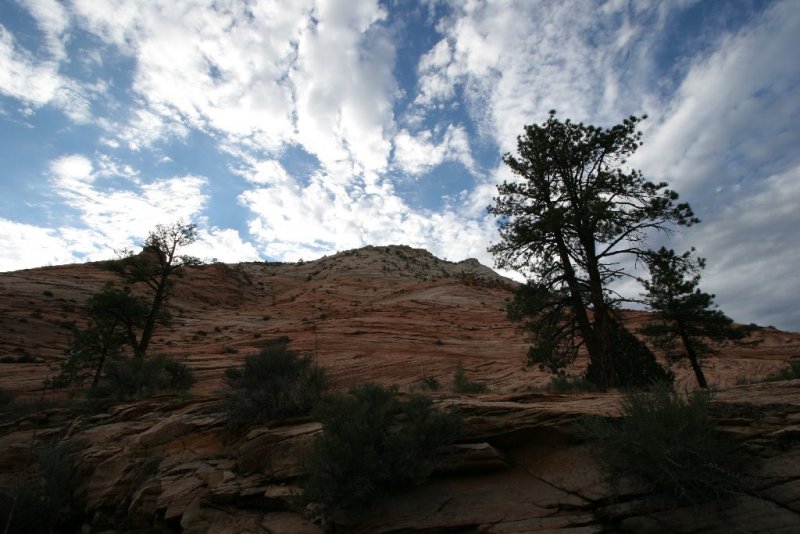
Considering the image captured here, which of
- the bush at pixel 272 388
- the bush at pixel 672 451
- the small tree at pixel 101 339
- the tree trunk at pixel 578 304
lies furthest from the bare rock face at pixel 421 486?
the tree trunk at pixel 578 304

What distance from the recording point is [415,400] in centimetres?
709

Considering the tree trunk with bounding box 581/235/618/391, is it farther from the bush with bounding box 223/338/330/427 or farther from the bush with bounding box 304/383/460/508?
the bush with bounding box 223/338/330/427

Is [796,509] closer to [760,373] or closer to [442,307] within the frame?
[760,373]

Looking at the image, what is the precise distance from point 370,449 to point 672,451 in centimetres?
370

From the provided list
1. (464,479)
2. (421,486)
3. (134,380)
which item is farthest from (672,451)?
(134,380)

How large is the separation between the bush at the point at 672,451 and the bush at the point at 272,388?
17.0ft

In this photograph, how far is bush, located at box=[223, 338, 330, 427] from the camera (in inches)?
322

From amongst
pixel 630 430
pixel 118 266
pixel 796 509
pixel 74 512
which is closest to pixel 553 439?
pixel 630 430

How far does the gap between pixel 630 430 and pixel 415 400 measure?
3.21 metres

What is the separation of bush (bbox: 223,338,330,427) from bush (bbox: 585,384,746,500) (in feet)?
17.0

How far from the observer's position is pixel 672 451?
15.9 ft

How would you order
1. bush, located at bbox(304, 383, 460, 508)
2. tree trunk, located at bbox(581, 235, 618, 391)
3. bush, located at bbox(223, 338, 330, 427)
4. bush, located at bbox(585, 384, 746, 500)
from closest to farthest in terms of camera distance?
1. bush, located at bbox(585, 384, 746, 500)
2. bush, located at bbox(304, 383, 460, 508)
3. bush, located at bbox(223, 338, 330, 427)
4. tree trunk, located at bbox(581, 235, 618, 391)

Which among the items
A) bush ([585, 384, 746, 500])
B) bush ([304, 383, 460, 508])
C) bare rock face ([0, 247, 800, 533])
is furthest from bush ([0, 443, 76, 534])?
bush ([585, 384, 746, 500])

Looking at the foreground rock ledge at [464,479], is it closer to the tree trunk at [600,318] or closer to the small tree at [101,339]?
the tree trunk at [600,318]
